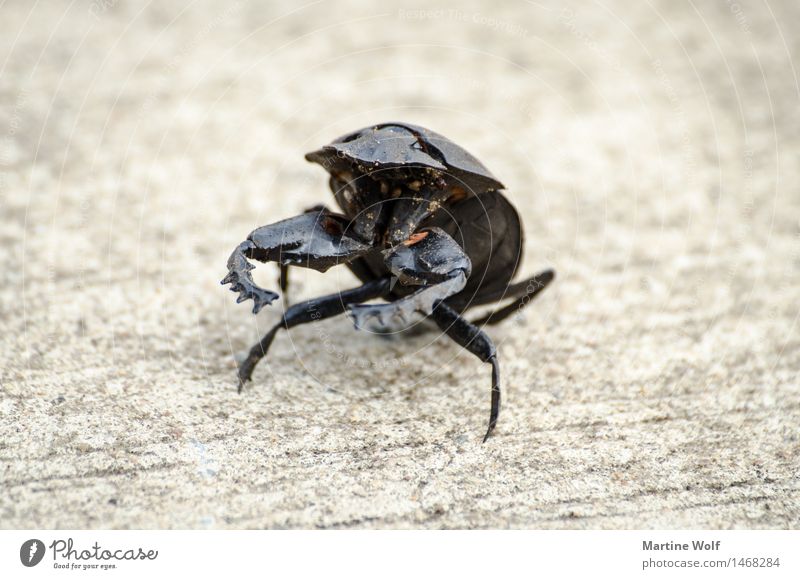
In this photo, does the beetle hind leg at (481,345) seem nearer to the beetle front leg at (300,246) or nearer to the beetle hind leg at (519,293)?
the beetle front leg at (300,246)

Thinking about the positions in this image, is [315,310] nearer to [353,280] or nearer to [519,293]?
[519,293]

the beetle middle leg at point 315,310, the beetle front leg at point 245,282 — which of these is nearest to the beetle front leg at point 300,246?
the beetle front leg at point 245,282

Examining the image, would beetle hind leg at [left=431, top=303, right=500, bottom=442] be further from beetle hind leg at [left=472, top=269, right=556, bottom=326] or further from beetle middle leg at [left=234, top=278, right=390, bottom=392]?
beetle hind leg at [left=472, top=269, right=556, bottom=326]

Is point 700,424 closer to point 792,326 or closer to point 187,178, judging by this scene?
point 792,326

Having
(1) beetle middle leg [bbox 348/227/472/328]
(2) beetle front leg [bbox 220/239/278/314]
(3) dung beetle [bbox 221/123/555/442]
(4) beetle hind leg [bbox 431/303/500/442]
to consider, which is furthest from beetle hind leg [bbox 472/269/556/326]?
(2) beetle front leg [bbox 220/239/278/314]

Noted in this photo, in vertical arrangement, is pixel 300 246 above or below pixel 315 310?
above

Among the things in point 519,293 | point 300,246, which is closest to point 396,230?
point 300,246
